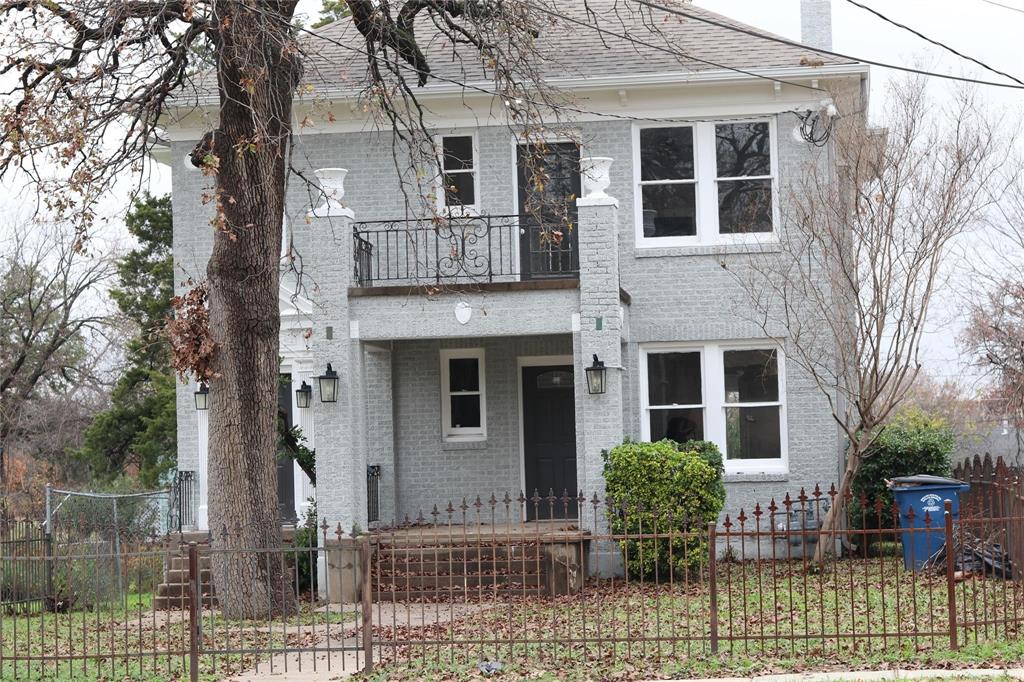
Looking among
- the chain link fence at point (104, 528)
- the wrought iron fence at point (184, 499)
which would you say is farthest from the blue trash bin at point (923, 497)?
the wrought iron fence at point (184, 499)

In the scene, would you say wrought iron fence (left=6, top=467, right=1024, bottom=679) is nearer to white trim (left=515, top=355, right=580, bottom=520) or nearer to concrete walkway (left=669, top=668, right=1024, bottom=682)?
concrete walkway (left=669, top=668, right=1024, bottom=682)

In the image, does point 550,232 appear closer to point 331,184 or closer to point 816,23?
point 331,184

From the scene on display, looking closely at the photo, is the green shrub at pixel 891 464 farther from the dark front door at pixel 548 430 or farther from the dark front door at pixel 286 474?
the dark front door at pixel 286 474

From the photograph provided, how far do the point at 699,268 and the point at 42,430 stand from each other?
81.0ft

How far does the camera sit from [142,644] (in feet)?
38.0

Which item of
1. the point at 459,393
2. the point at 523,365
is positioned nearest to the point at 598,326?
the point at 523,365

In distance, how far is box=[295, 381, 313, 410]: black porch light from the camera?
18.7 meters

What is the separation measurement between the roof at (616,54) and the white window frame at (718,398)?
377cm

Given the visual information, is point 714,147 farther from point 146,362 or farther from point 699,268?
point 146,362

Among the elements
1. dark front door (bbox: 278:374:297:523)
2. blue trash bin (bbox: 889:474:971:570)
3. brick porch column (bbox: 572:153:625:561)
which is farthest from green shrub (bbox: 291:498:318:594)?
blue trash bin (bbox: 889:474:971:570)

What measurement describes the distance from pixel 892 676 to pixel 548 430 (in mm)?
9895

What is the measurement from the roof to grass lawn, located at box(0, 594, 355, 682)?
727 centimetres

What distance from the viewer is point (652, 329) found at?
18078 millimetres

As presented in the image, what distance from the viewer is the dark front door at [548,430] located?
1898 centimetres
